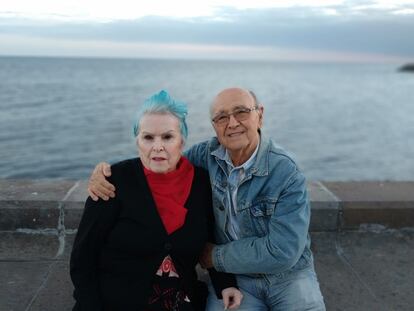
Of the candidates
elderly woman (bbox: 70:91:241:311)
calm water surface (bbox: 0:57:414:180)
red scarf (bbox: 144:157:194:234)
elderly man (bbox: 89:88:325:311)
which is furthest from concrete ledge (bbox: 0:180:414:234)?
calm water surface (bbox: 0:57:414:180)

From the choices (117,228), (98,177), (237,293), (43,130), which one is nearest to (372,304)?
(237,293)

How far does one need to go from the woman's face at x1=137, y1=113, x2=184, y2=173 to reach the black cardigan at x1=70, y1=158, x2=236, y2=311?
0.44 feet

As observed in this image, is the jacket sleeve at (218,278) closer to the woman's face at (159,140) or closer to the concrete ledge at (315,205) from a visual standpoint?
the woman's face at (159,140)

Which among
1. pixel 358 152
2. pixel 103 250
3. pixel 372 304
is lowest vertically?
pixel 358 152

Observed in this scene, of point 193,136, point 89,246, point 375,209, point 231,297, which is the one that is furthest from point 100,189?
point 193,136

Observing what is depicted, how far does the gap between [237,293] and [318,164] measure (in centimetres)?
1734

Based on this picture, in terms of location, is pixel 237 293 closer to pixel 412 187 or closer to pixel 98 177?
pixel 98 177

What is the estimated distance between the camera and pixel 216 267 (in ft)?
9.64

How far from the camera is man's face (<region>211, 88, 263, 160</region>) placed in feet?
9.21

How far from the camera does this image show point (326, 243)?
14.1 feet

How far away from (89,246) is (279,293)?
3.96 feet

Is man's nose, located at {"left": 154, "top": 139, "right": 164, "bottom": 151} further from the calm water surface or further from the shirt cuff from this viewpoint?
the calm water surface

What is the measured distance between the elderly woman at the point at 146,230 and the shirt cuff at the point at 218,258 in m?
0.14

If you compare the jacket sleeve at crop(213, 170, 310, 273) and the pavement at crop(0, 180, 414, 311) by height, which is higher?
the jacket sleeve at crop(213, 170, 310, 273)
